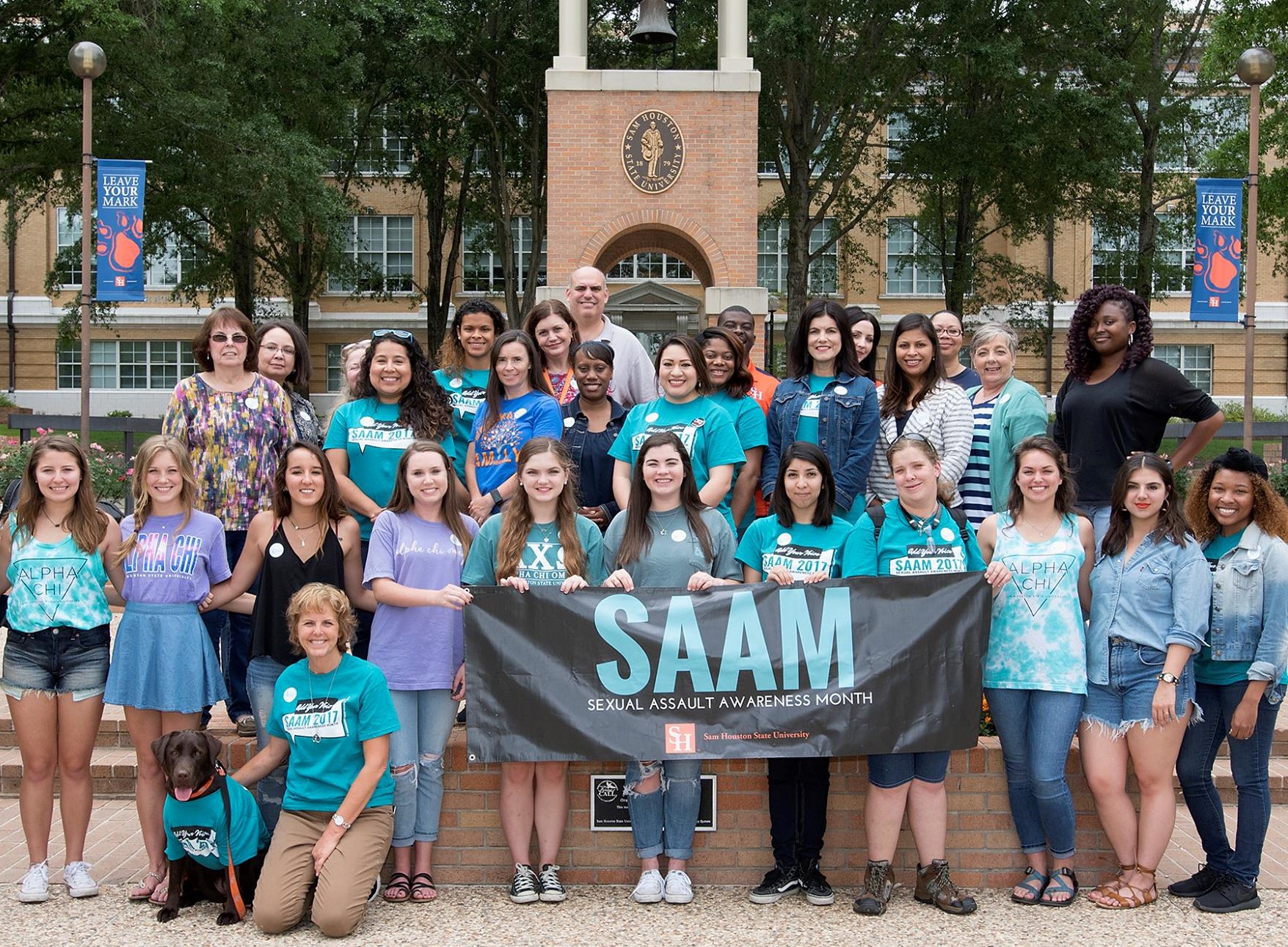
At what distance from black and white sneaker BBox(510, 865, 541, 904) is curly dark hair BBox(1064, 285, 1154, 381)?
3.55 m

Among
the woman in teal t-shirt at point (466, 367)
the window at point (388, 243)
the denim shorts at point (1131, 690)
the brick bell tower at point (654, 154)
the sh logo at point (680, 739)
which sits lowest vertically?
the sh logo at point (680, 739)

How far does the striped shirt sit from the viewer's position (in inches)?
250

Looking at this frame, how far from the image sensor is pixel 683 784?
16.9 feet

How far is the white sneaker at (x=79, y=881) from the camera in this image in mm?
5102

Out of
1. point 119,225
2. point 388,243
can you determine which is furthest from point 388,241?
point 119,225

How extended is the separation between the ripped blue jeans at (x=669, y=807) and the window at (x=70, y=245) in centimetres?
2317

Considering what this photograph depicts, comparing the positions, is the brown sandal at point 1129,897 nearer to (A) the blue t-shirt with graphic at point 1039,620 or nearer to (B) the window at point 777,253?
(A) the blue t-shirt with graphic at point 1039,620

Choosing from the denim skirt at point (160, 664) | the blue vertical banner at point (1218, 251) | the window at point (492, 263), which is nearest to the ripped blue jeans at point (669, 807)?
the denim skirt at point (160, 664)

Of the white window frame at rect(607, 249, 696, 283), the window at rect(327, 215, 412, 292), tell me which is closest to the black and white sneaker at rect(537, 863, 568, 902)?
the white window frame at rect(607, 249, 696, 283)

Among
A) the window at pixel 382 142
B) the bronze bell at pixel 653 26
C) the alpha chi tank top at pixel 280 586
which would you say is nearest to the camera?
the alpha chi tank top at pixel 280 586

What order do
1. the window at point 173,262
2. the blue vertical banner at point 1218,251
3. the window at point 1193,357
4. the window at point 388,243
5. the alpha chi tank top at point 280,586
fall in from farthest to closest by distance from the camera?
the window at point 1193,357, the window at point 388,243, the window at point 173,262, the blue vertical banner at point 1218,251, the alpha chi tank top at point 280,586

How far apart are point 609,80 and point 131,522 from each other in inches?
555

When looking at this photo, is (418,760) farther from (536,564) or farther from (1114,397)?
(1114,397)

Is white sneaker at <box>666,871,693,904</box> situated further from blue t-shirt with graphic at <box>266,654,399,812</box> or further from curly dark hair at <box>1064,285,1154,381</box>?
curly dark hair at <box>1064,285,1154,381</box>
